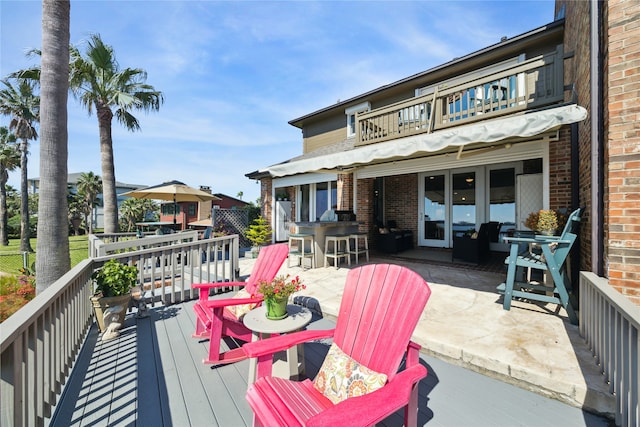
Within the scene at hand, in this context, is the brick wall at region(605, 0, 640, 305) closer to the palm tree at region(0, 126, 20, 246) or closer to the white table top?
the white table top

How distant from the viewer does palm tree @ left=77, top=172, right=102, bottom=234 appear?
28203 mm

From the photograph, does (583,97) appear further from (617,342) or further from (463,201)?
(463,201)

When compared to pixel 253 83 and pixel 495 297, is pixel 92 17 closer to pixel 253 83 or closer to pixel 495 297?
pixel 253 83

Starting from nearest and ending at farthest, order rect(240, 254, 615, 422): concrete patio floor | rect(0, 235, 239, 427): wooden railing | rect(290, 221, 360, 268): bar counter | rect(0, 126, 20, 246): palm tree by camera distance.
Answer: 1. rect(0, 235, 239, 427): wooden railing
2. rect(240, 254, 615, 422): concrete patio floor
3. rect(290, 221, 360, 268): bar counter
4. rect(0, 126, 20, 246): palm tree

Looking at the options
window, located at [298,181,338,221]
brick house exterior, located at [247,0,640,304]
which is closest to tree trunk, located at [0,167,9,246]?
window, located at [298,181,338,221]

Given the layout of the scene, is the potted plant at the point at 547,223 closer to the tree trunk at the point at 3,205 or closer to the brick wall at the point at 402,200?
the brick wall at the point at 402,200

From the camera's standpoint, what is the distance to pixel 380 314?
1.83 m

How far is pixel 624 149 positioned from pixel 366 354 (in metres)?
2.97

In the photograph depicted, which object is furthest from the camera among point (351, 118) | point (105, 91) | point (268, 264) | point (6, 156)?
point (6, 156)

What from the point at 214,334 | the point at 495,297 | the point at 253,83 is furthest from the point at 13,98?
the point at 495,297

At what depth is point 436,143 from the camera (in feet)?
12.6

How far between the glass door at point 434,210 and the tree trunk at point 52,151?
8.99 metres

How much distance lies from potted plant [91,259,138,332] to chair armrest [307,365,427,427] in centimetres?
338

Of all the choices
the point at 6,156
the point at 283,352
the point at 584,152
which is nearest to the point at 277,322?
the point at 283,352
